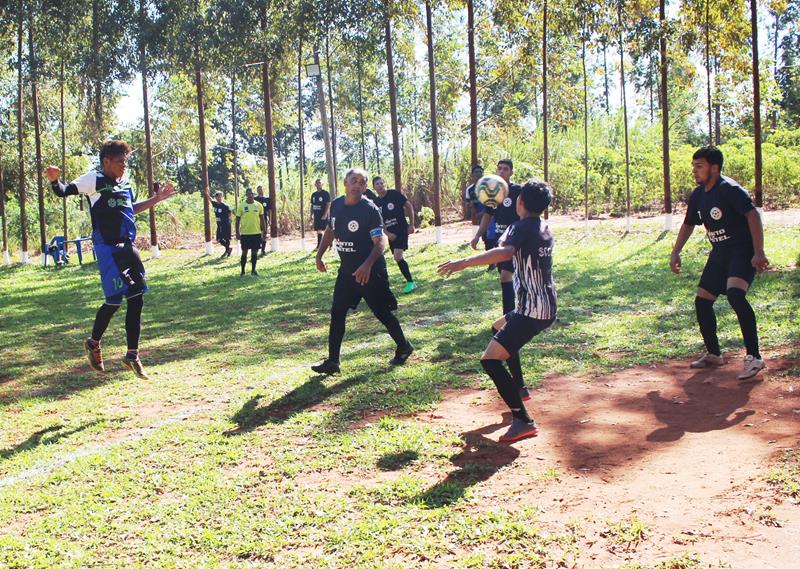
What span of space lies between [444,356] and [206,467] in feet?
10.9

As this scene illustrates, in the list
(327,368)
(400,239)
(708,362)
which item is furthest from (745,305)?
(400,239)

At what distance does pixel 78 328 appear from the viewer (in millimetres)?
11367

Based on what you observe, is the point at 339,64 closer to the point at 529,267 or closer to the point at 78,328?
the point at 78,328

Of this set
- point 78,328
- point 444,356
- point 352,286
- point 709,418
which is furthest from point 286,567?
point 78,328

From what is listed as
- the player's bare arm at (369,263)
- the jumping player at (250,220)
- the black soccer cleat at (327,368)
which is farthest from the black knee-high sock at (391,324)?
the jumping player at (250,220)

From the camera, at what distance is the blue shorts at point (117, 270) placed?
6.68m

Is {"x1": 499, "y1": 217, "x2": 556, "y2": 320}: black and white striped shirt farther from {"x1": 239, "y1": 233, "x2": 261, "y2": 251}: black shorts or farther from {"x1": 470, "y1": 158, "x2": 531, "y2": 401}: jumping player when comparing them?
{"x1": 239, "y1": 233, "x2": 261, "y2": 251}: black shorts

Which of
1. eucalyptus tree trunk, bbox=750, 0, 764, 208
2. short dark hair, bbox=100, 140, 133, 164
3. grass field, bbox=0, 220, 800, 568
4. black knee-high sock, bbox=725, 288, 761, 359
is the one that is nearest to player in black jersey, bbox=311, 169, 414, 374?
grass field, bbox=0, 220, 800, 568

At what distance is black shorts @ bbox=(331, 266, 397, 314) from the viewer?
23.7 ft

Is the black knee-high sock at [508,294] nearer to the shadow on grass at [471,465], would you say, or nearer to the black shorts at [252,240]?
the shadow on grass at [471,465]

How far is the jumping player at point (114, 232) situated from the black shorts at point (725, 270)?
4.69m

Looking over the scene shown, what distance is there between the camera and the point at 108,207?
6570 mm

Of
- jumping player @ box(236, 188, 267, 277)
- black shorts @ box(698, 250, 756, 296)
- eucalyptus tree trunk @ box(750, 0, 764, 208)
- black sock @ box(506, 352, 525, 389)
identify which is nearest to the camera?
black sock @ box(506, 352, 525, 389)

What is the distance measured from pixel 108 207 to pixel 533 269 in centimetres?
363
